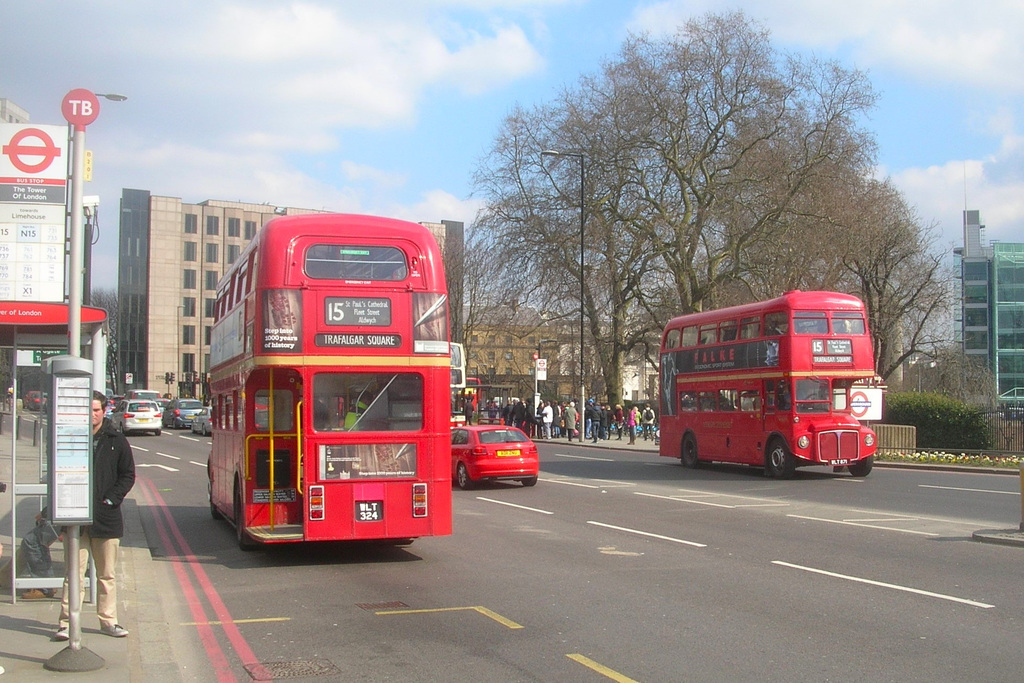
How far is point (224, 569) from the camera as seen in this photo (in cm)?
1152

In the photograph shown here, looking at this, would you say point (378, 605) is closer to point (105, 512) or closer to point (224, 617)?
point (224, 617)

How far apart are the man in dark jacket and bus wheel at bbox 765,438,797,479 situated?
18423 millimetres

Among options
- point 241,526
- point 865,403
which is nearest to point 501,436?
point 865,403

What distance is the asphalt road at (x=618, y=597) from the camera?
7133mm

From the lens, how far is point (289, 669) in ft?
23.2

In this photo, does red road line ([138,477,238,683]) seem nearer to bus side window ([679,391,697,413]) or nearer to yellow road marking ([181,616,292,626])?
yellow road marking ([181,616,292,626])

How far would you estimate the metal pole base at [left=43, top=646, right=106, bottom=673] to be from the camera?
6.49 metres

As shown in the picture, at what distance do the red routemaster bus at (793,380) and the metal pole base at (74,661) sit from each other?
19028 millimetres

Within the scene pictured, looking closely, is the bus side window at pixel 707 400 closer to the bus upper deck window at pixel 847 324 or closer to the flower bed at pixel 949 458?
the bus upper deck window at pixel 847 324

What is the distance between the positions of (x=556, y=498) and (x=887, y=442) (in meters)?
16.8

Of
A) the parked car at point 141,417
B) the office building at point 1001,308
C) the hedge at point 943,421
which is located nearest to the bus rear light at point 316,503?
the hedge at point 943,421

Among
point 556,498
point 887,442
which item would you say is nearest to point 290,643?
point 556,498

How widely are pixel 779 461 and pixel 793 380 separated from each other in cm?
214

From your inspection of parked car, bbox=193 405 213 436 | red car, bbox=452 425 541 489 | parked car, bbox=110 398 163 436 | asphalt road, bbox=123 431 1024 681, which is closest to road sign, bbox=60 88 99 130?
asphalt road, bbox=123 431 1024 681
